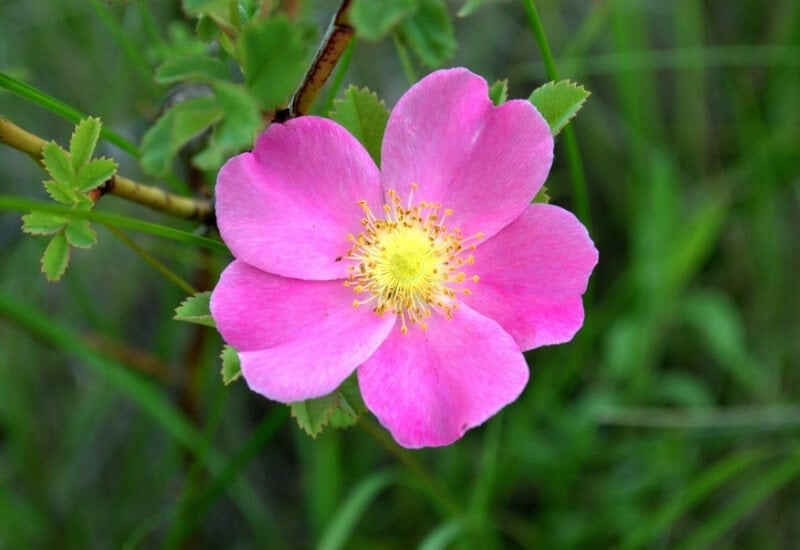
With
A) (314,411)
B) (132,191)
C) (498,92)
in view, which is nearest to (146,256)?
(132,191)

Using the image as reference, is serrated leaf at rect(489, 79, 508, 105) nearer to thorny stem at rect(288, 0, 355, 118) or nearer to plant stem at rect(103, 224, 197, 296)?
thorny stem at rect(288, 0, 355, 118)

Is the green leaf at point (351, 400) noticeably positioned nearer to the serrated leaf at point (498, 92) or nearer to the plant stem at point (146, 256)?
the plant stem at point (146, 256)

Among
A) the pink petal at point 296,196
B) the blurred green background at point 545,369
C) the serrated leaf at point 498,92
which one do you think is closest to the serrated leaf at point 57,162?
the pink petal at point 296,196

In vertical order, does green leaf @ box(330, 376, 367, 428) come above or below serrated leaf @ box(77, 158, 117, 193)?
below

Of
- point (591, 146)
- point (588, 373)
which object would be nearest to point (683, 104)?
point (591, 146)

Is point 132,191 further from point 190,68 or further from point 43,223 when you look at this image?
point 190,68

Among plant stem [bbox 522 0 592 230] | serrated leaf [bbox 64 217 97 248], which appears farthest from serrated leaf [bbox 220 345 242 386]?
plant stem [bbox 522 0 592 230]
